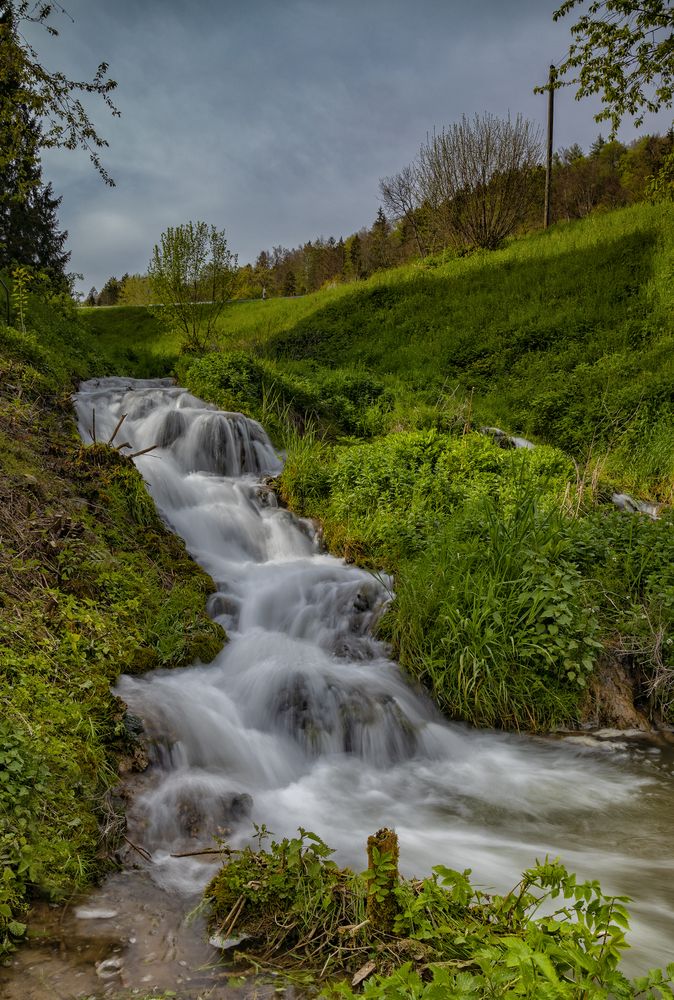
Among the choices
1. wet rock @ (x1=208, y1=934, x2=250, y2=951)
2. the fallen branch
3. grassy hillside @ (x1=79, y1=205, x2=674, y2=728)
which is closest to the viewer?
wet rock @ (x1=208, y1=934, x2=250, y2=951)

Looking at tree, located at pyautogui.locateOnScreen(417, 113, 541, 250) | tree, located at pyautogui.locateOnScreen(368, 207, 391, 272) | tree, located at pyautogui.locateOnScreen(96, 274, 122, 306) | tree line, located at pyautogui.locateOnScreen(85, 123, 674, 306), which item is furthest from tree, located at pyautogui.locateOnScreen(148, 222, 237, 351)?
tree, located at pyautogui.locateOnScreen(96, 274, 122, 306)

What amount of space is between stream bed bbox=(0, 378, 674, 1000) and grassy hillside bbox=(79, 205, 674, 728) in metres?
0.53

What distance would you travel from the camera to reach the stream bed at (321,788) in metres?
2.61

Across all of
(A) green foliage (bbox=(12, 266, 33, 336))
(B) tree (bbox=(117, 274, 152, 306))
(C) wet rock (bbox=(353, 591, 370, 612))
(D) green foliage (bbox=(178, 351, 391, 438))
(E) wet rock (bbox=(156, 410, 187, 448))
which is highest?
(B) tree (bbox=(117, 274, 152, 306))

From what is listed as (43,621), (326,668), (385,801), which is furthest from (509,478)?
(43,621)

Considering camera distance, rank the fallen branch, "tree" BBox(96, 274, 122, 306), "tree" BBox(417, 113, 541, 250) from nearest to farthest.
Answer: the fallen branch, "tree" BBox(417, 113, 541, 250), "tree" BBox(96, 274, 122, 306)

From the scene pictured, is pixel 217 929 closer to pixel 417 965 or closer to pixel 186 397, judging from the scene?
pixel 417 965

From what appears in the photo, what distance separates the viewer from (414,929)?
2.37 m

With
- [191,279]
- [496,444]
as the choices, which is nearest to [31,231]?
[191,279]

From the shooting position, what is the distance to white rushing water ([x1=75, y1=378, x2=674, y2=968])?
11.9 ft

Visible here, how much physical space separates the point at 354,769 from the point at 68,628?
2372 mm

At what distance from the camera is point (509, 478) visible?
27.0 feet

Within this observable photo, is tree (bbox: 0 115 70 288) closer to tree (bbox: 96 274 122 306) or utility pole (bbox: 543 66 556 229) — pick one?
utility pole (bbox: 543 66 556 229)

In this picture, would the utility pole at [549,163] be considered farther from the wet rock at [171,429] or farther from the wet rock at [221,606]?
the wet rock at [221,606]
